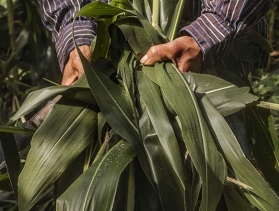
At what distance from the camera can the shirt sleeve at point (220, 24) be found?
3.94 feet

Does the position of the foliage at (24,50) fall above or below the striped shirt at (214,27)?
below

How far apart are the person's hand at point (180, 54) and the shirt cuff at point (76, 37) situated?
16 centimetres

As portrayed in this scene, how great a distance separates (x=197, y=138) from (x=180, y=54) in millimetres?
219

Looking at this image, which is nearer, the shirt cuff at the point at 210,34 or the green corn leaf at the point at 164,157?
the green corn leaf at the point at 164,157

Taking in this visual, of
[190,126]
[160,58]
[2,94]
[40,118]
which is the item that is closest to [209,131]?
[190,126]

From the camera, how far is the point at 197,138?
39.6 inches

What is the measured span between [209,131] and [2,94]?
1513 mm

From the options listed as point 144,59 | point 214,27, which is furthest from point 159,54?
point 214,27

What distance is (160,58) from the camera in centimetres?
116

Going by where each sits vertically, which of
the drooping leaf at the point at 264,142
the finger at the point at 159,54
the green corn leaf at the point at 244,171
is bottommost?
the drooping leaf at the point at 264,142

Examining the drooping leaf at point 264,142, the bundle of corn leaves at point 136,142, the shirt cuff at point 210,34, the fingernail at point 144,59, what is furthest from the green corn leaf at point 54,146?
the drooping leaf at point 264,142

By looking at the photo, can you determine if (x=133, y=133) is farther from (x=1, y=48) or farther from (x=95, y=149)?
(x=1, y=48)

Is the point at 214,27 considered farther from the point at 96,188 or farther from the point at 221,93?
the point at 96,188

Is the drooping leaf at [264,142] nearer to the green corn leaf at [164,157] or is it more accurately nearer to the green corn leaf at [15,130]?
the green corn leaf at [164,157]
